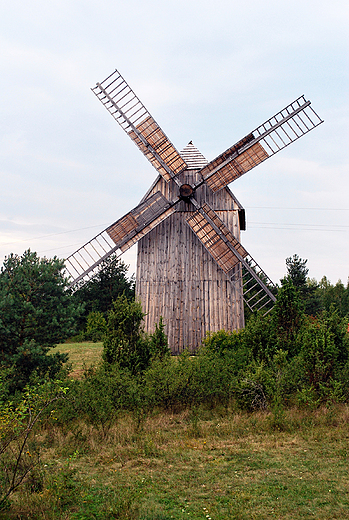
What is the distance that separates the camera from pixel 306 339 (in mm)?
12336

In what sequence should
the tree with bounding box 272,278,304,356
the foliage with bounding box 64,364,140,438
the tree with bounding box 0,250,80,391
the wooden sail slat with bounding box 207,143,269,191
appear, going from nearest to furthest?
the foliage with bounding box 64,364,140,438 < the tree with bounding box 0,250,80,391 < the tree with bounding box 272,278,304,356 < the wooden sail slat with bounding box 207,143,269,191

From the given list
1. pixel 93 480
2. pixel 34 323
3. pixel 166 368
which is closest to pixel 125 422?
pixel 166 368

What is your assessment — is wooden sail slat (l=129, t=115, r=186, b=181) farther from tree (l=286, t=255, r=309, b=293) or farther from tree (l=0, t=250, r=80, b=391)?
tree (l=286, t=255, r=309, b=293)

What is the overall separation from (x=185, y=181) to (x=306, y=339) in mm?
9971

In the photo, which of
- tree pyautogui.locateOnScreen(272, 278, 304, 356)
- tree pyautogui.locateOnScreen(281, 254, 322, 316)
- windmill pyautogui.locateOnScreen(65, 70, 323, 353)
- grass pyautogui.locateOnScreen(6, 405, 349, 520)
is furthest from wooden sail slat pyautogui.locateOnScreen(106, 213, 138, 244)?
tree pyautogui.locateOnScreen(281, 254, 322, 316)

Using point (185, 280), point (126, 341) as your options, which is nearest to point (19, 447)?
point (126, 341)

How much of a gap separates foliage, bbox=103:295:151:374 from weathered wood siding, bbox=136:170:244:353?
189 inches

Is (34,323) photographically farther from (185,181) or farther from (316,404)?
(185,181)

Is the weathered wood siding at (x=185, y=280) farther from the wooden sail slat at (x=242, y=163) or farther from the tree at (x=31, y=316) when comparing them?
the tree at (x=31, y=316)

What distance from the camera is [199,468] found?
786 cm

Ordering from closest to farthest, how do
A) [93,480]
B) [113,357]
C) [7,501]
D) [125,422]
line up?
[7,501] < [93,480] < [125,422] < [113,357]

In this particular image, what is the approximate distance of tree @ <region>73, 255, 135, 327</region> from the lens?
39688 millimetres

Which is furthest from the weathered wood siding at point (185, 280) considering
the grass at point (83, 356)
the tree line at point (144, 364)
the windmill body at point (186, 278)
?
the tree line at point (144, 364)

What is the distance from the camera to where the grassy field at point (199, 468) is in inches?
243
